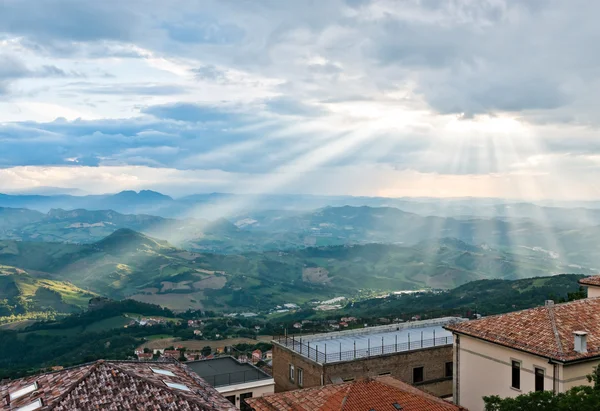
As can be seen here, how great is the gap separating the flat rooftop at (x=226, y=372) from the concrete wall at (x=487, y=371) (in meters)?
13.5

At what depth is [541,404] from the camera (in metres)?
15.9

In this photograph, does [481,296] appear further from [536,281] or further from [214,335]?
[214,335]

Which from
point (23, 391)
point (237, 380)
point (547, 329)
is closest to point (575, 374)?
point (547, 329)

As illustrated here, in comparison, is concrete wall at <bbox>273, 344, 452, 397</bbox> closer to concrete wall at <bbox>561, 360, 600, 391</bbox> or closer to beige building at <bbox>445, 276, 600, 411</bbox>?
beige building at <bbox>445, 276, 600, 411</bbox>

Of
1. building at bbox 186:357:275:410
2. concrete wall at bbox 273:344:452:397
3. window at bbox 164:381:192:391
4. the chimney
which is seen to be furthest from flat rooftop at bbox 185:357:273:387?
the chimney

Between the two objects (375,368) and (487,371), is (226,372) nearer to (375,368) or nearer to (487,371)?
(375,368)

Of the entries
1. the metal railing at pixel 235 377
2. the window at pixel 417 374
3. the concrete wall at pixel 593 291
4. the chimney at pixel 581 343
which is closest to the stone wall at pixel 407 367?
the window at pixel 417 374

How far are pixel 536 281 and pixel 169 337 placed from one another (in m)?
99.2

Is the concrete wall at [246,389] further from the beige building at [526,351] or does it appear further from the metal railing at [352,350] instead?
the beige building at [526,351]

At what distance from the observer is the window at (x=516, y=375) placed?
25.0 metres

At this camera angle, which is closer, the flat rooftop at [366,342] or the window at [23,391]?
the window at [23,391]

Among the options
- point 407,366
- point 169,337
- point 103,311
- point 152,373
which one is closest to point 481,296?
point 169,337

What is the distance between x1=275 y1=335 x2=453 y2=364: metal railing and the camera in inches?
1291

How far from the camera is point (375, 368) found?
32406 mm
